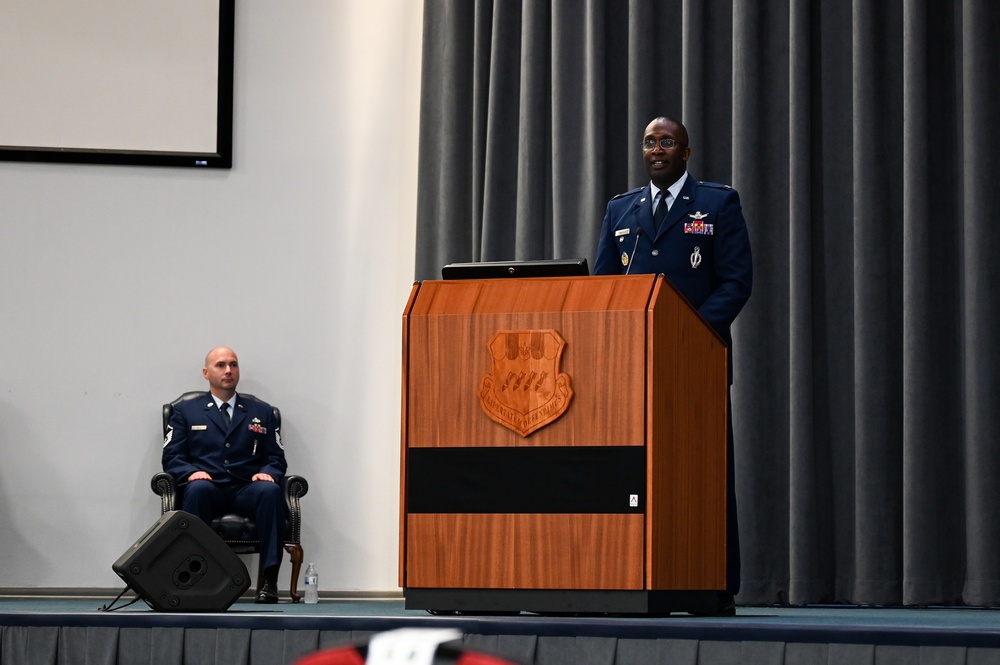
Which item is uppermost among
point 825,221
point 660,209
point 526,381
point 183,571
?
point 825,221

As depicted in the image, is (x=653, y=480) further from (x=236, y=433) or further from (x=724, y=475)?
(x=236, y=433)

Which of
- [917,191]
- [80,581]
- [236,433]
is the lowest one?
[80,581]

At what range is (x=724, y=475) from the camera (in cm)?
337

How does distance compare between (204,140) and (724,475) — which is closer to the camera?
(724,475)

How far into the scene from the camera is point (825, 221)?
5176mm

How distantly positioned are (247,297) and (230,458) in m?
0.86

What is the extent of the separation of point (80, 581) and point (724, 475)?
3.44 m

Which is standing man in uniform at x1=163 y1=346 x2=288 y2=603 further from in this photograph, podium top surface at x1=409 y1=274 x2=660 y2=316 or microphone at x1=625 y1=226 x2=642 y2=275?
podium top surface at x1=409 y1=274 x2=660 y2=316

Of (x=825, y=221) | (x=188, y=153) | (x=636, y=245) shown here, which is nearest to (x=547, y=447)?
(x=636, y=245)

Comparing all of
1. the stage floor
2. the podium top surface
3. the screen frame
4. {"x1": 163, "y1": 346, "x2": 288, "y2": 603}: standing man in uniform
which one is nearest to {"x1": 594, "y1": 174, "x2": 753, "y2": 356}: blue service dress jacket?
the podium top surface

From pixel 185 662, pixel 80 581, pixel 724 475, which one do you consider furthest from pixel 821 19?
pixel 80 581

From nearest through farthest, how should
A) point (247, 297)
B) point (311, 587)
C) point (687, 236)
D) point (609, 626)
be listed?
1. point (609, 626)
2. point (687, 236)
3. point (311, 587)
4. point (247, 297)

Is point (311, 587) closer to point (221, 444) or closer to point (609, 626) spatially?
point (221, 444)

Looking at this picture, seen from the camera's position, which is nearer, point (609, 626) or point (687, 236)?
point (609, 626)
